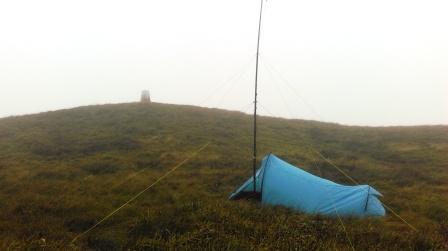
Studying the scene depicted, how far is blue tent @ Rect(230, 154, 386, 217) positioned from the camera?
56.5 ft

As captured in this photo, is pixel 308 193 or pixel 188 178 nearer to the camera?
pixel 308 193

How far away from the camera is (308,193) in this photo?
58.9 ft

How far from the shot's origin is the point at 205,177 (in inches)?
938

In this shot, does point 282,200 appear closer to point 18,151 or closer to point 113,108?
point 18,151

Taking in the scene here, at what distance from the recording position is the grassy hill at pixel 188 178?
12789 mm

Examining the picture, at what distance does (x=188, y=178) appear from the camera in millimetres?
23656

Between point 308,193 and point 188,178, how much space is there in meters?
7.92

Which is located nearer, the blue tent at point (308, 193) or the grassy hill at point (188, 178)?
the grassy hill at point (188, 178)

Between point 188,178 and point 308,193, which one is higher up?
point 308,193

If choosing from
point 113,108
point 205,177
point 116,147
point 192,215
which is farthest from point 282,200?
point 113,108

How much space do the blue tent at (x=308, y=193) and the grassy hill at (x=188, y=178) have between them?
1298 mm

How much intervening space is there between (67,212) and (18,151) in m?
14.2

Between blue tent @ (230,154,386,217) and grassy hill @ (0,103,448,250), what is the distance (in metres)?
1.30

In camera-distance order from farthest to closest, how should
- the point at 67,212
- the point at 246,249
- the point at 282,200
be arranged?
the point at 282,200 < the point at 67,212 < the point at 246,249
